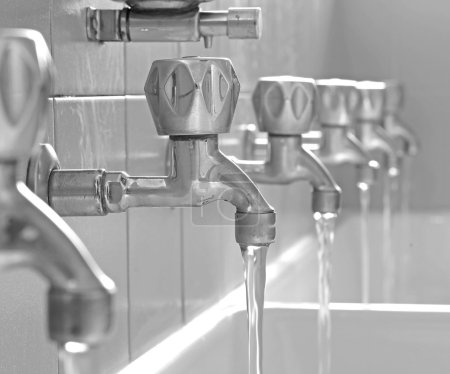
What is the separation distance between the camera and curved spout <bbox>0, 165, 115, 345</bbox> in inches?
11.4

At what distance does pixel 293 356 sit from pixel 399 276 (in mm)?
706

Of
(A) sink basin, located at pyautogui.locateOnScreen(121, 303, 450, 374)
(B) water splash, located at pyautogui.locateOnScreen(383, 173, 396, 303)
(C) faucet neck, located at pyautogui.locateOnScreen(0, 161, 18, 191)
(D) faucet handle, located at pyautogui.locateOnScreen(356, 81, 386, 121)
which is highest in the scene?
(C) faucet neck, located at pyautogui.locateOnScreen(0, 161, 18, 191)

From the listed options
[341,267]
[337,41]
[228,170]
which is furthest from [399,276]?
[228,170]

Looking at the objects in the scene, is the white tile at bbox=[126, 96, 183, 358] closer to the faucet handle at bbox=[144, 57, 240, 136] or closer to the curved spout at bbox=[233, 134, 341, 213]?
the curved spout at bbox=[233, 134, 341, 213]

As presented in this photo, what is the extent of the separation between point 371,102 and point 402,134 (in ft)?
1.02

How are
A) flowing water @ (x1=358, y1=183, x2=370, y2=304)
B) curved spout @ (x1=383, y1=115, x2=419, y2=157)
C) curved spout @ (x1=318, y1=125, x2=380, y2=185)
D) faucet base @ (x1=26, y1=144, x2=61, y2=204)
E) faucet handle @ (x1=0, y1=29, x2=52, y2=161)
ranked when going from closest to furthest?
faucet handle @ (x1=0, y1=29, x2=52, y2=161), faucet base @ (x1=26, y1=144, x2=61, y2=204), curved spout @ (x1=318, y1=125, x2=380, y2=185), flowing water @ (x1=358, y1=183, x2=370, y2=304), curved spout @ (x1=383, y1=115, x2=419, y2=157)

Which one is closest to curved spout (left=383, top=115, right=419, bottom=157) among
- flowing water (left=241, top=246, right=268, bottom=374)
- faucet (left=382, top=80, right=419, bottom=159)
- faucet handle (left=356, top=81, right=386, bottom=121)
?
faucet (left=382, top=80, right=419, bottom=159)

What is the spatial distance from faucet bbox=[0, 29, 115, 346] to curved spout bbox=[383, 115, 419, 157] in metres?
1.46

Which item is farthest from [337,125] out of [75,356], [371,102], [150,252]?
[75,356]

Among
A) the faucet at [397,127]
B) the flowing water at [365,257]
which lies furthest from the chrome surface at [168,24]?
the faucet at [397,127]

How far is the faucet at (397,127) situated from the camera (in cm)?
173

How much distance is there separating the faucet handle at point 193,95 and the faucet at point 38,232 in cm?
26

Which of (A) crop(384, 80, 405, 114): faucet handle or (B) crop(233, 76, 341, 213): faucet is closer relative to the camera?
(B) crop(233, 76, 341, 213): faucet

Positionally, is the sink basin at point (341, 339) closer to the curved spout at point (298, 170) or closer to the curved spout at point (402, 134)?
the curved spout at point (298, 170)
